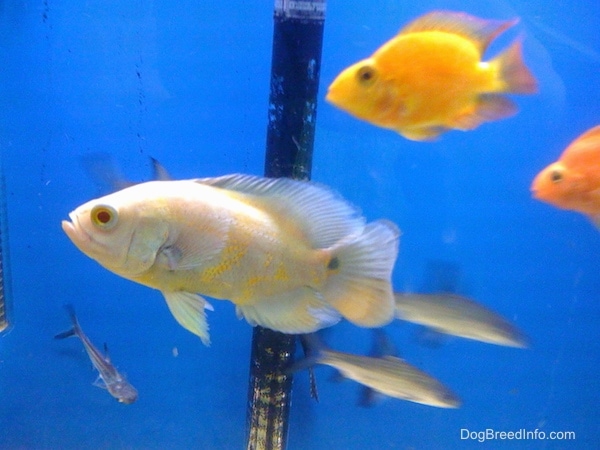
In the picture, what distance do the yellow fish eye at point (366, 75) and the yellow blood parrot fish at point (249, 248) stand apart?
317 millimetres

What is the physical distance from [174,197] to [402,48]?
0.73 metres

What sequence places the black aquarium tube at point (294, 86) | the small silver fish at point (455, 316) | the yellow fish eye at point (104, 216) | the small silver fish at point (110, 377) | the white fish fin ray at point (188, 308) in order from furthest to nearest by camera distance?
the small silver fish at point (110, 377), the small silver fish at point (455, 316), the black aquarium tube at point (294, 86), the white fish fin ray at point (188, 308), the yellow fish eye at point (104, 216)

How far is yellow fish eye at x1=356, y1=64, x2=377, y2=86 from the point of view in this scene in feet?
4.53

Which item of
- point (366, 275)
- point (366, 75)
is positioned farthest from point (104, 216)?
point (366, 75)

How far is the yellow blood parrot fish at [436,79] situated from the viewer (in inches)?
54.5

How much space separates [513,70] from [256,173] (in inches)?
49.8

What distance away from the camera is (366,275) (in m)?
1.32

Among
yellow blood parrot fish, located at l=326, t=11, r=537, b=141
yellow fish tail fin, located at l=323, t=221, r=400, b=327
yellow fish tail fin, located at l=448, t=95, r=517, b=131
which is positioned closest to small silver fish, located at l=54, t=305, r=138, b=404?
yellow fish tail fin, located at l=323, t=221, r=400, b=327

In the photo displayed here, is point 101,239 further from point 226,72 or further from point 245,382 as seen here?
point 245,382

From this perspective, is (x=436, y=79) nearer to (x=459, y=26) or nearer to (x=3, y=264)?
(x=459, y=26)

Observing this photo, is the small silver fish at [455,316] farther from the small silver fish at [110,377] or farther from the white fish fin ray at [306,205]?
the small silver fish at [110,377]

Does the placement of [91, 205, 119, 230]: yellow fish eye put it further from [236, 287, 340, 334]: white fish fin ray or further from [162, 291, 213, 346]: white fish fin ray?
[236, 287, 340, 334]: white fish fin ray

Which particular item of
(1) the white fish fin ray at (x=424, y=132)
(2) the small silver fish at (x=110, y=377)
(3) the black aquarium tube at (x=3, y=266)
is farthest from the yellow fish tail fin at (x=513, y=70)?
(3) the black aquarium tube at (x=3, y=266)

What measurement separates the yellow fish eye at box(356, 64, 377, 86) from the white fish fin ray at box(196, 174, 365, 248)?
0.31 m
